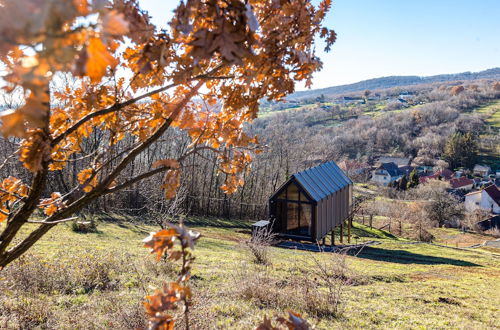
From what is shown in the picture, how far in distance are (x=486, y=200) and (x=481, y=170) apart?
60.8ft

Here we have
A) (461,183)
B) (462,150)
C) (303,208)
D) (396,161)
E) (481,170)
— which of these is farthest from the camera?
(396,161)

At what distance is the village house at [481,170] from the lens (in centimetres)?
5931

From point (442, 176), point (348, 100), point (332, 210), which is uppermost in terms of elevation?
point (348, 100)

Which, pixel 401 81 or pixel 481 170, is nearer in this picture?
pixel 481 170

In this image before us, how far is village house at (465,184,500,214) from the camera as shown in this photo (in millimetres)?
44188

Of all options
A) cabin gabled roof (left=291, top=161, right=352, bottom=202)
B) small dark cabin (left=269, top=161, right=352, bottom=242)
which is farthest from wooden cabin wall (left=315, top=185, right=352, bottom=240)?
cabin gabled roof (left=291, top=161, right=352, bottom=202)

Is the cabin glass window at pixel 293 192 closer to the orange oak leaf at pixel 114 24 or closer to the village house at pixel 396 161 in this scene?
the orange oak leaf at pixel 114 24

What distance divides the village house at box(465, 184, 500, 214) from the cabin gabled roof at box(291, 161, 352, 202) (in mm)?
32004

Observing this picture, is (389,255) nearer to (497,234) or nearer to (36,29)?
(36,29)

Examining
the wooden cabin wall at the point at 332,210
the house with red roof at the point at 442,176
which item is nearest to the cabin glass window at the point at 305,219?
the wooden cabin wall at the point at 332,210

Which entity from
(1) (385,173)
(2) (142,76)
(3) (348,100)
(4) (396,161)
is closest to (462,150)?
(4) (396,161)

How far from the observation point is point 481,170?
60156mm

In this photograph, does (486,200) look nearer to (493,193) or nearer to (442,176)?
(493,193)

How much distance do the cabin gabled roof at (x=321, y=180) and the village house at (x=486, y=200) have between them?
3200 centimetres
